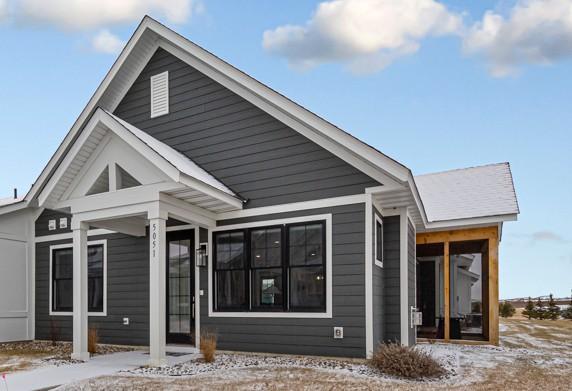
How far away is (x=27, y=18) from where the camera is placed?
14.1 m

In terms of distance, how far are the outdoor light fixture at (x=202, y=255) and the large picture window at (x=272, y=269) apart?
21cm

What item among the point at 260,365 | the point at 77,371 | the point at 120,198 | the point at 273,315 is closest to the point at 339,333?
the point at 273,315

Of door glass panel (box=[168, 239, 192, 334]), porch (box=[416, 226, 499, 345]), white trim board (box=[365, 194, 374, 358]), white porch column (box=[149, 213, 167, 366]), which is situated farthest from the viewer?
porch (box=[416, 226, 499, 345])

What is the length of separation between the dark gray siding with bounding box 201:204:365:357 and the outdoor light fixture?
62.5 inches

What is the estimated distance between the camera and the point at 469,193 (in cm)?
1205

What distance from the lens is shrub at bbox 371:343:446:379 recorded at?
6777 mm

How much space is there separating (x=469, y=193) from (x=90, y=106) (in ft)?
30.4

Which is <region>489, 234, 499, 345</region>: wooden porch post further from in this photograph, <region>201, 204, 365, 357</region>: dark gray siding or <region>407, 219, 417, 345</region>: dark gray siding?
<region>201, 204, 365, 357</region>: dark gray siding

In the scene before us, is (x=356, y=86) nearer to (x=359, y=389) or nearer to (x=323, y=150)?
(x=323, y=150)

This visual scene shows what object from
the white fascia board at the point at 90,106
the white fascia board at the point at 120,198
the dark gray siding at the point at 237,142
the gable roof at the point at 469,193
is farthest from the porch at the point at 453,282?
the white fascia board at the point at 90,106

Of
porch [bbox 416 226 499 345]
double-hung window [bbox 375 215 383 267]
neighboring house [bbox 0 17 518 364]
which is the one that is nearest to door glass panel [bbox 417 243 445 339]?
porch [bbox 416 226 499 345]

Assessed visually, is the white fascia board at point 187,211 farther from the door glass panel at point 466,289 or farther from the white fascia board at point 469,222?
the door glass panel at point 466,289

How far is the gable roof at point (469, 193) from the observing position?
1097 centimetres

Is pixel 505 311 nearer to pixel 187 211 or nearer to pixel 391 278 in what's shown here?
pixel 391 278
